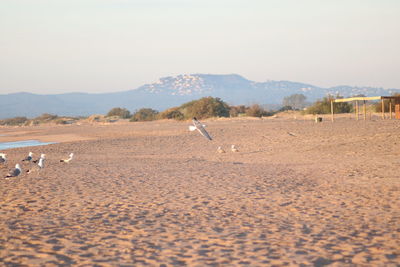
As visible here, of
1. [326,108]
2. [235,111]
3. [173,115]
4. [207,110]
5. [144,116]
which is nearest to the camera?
[326,108]

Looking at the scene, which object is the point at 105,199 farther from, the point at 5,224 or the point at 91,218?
the point at 5,224

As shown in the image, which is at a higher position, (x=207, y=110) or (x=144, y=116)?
(x=207, y=110)

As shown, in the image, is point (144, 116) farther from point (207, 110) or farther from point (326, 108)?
point (326, 108)

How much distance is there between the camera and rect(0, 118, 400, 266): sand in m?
6.25

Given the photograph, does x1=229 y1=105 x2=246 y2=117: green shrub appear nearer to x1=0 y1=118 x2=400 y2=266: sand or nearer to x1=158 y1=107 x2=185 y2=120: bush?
x1=158 y1=107 x2=185 y2=120: bush

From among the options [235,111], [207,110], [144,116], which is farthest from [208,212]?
[144,116]

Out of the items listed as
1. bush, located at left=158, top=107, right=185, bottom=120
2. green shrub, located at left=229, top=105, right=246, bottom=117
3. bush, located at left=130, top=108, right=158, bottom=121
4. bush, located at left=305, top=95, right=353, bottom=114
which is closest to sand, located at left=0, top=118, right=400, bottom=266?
bush, located at left=305, top=95, right=353, bottom=114

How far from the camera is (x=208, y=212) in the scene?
Result: 8.65 meters

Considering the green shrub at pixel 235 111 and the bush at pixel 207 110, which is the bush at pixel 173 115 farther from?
the green shrub at pixel 235 111

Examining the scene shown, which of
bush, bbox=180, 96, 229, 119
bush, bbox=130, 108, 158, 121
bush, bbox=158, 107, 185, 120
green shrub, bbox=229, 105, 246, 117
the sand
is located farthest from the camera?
bush, bbox=130, 108, 158, 121

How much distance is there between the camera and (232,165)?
51.0 ft

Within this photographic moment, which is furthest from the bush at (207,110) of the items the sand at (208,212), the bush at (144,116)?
the sand at (208,212)

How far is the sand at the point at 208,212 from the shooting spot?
6246mm

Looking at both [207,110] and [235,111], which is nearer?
[207,110]
